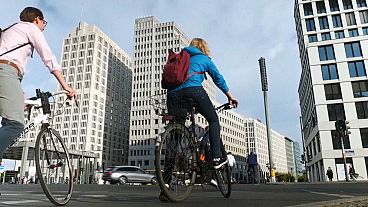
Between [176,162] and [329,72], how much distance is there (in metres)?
53.4

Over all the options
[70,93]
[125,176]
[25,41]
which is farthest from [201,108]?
[125,176]

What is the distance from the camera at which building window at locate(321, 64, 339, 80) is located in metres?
51.1

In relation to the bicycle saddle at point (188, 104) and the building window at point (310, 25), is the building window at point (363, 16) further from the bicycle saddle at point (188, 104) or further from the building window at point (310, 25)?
the bicycle saddle at point (188, 104)

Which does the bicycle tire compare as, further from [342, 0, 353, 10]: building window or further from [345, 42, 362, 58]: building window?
[342, 0, 353, 10]: building window

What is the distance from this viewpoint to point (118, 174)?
92.0 feet

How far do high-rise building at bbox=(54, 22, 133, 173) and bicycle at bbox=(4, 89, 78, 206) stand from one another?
4811 inches

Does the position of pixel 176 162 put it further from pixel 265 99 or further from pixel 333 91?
pixel 333 91

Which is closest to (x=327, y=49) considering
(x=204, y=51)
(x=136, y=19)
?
(x=204, y=51)

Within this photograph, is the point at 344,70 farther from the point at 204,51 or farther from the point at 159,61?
the point at 159,61

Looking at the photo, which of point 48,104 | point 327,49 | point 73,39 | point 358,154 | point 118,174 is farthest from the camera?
point 73,39

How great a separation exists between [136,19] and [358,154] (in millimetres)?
112143

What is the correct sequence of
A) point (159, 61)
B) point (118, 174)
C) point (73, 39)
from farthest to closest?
point (73, 39) < point (159, 61) < point (118, 174)

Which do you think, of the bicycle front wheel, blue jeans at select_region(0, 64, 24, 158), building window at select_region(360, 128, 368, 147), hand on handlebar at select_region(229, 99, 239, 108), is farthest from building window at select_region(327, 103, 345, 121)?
blue jeans at select_region(0, 64, 24, 158)

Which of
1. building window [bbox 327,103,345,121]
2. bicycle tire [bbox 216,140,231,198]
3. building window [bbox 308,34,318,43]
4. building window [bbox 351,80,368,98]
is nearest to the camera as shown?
bicycle tire [bbox 216,140,231,198]
